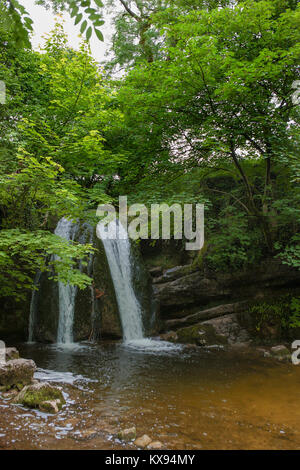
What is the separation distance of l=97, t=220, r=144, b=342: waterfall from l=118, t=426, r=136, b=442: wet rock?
17.2 feet

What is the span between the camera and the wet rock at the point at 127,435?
3028mm

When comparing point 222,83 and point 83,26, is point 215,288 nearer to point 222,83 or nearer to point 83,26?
point 222,83

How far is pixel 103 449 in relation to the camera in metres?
2.86

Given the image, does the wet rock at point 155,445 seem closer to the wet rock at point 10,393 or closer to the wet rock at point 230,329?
the wet rock at point 10,393

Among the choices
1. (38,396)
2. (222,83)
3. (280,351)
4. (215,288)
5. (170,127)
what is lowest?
(280,351)

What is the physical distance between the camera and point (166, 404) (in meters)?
4.04

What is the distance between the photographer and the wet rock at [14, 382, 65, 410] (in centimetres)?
367

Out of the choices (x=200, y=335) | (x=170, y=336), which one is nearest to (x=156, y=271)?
(x=170, y=336)

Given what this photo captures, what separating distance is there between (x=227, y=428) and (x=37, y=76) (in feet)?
31.7

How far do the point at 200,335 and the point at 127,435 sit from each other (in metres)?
5.28

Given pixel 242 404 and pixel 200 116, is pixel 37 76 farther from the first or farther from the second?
pixel 242 404

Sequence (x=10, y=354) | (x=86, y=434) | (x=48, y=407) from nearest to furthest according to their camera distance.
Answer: (x=86, y=434) < (x=48, y=407) < (x=10, y=354)

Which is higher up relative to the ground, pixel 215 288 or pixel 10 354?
pixel 215 288

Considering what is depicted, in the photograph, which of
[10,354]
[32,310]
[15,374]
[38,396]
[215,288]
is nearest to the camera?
[38,396]
